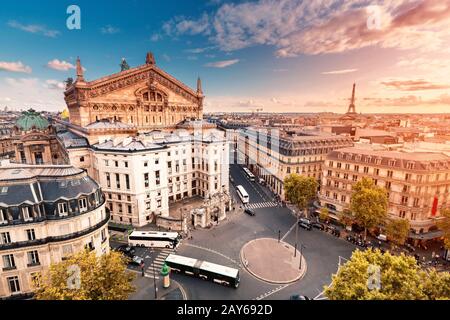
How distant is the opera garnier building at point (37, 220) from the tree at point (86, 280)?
10.1 m

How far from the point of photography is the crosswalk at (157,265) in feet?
135

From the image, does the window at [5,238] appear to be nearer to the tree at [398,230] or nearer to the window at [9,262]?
the window at [9,262]

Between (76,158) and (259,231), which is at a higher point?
(76,158)

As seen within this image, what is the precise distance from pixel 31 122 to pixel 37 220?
63338 millimetres

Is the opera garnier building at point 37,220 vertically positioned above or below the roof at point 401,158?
below

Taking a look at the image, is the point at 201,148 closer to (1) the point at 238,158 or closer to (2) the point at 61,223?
(2) the point at 61,223

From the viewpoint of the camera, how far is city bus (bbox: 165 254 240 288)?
123 ft

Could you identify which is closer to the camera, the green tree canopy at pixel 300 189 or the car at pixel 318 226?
the car at pixel 318 226

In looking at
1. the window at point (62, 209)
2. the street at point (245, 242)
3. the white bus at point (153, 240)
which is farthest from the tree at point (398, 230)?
the window at point (62, 209)

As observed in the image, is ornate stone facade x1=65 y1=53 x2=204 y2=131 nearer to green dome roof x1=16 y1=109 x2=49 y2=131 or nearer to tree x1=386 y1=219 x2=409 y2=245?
green dome roof x1=16 y1=109 x2=49 y2=131

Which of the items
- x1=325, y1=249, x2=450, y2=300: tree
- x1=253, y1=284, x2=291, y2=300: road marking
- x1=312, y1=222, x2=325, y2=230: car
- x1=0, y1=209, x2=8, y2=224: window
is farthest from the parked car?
x1=312, y1=222, x2=325, y2=230: car

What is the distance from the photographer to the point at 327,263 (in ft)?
146

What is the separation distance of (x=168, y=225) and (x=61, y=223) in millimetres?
24748
